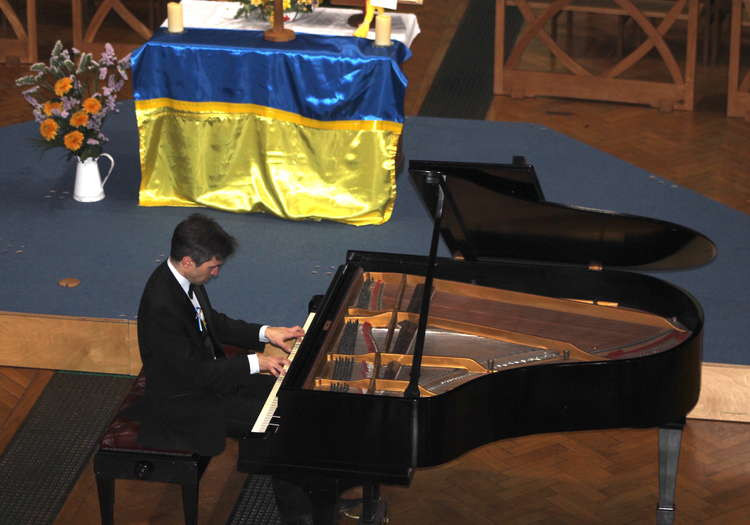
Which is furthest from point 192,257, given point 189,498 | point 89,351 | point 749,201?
point 749,201

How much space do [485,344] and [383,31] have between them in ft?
7.11

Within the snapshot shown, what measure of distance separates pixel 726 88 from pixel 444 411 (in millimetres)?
5640

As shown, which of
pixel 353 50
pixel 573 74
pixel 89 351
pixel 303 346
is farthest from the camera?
pixel 573 74

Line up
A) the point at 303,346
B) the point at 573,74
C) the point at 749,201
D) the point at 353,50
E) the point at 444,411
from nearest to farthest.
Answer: the point at 444,411
the point at 303,346
the point at 353,50
the point at 749,201
the point at 573,74

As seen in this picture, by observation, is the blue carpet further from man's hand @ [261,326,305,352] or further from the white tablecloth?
man's hand @ [261,326,305,352]

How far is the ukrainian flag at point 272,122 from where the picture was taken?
5.27 metres

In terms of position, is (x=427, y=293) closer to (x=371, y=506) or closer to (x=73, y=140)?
(x=371, y=506)

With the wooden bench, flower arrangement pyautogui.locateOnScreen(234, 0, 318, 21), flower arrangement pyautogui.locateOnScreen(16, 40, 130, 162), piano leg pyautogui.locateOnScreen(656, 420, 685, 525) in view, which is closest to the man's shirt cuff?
piano leg pyautogui.locateOnScreen(656, 420, 685, 525)

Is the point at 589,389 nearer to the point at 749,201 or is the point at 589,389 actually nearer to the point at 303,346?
the point at 303,346

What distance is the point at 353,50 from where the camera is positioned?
17.4ft

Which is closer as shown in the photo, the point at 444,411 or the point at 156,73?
the point at 444,411

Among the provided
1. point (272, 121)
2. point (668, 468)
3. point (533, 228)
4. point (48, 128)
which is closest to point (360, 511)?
point (668, 468)

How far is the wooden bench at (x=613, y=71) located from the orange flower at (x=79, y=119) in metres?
3.24

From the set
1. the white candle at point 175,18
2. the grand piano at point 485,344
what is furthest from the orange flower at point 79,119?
the grand piano at point 485,344
